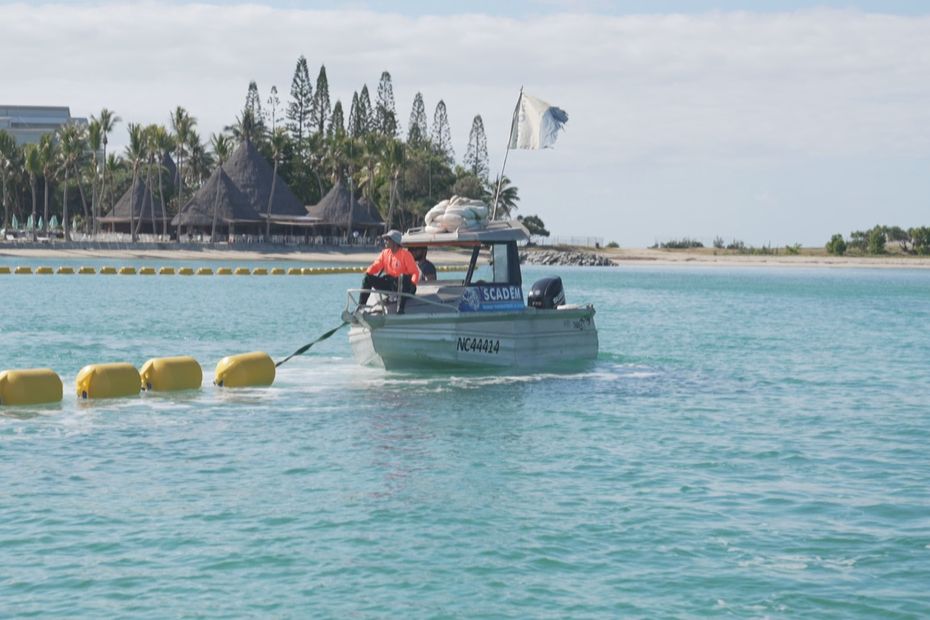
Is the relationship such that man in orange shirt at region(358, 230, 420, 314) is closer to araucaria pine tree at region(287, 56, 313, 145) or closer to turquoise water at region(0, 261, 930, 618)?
turquoise water at region(0, 261, 930, 618)

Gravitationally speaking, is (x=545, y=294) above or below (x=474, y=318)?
above

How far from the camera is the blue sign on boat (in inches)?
872

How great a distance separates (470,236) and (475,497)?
10182mm

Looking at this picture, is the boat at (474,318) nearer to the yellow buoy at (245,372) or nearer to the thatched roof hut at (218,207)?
the yellow buoy at (245,372)

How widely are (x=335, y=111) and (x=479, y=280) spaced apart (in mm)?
113086

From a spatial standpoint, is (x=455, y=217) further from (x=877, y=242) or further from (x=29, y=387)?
(x=877, y=242)

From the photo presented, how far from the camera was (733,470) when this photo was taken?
14.8m

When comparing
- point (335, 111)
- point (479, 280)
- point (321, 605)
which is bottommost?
point (321, 605)

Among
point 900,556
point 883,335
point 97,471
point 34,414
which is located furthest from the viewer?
point 883,335

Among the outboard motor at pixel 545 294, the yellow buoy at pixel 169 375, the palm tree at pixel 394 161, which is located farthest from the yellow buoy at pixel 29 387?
the palm tree at pixel 394 161

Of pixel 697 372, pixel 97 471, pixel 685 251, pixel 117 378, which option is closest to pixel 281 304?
pixel 697 372

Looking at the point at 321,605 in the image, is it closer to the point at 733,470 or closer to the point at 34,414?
the point at 733,470

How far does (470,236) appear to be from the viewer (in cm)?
2267

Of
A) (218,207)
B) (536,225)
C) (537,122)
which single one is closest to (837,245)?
(536,225)
